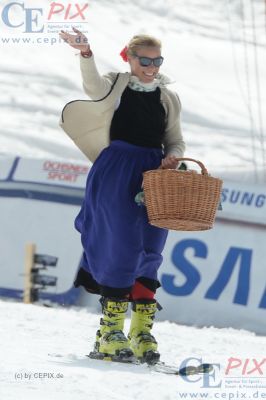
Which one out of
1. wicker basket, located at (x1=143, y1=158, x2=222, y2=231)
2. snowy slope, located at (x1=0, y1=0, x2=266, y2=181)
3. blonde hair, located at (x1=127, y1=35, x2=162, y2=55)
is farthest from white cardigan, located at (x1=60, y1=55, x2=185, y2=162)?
snowy slope, located at (x1=0, y1=0, x2=266, y2=181)

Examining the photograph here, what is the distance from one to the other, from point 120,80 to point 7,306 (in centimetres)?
217

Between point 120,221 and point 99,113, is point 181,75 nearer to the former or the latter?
point 99,113

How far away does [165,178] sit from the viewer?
4.67m

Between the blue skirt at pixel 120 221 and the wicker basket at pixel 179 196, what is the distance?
6.9 inches

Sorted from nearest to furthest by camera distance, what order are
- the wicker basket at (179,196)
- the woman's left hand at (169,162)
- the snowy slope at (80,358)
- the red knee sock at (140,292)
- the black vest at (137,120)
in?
the snowy slope at (80,358) → the wicker basket at (179,196) → the woman's left hand at (169,162) → the black vest at (137,120) → the red knee sock at (140,292)

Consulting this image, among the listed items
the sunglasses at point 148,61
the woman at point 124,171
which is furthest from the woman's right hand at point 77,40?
the sunglasses at point 148,61

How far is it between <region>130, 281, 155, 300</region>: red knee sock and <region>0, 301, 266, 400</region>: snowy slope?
0.30 metres

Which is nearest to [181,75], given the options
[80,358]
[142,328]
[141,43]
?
[141,43]

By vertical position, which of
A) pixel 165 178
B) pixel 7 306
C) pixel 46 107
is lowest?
pixel 46 107

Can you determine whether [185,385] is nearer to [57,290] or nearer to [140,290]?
[140,290]

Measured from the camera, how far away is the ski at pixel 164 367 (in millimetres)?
4484

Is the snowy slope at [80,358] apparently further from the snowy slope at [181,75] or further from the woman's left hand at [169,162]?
the snowy slope at [181,75]

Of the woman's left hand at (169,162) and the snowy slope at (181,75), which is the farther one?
the snowy slope at (181,75)

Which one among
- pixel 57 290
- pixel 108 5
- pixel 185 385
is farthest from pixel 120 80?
pixel 108 5
